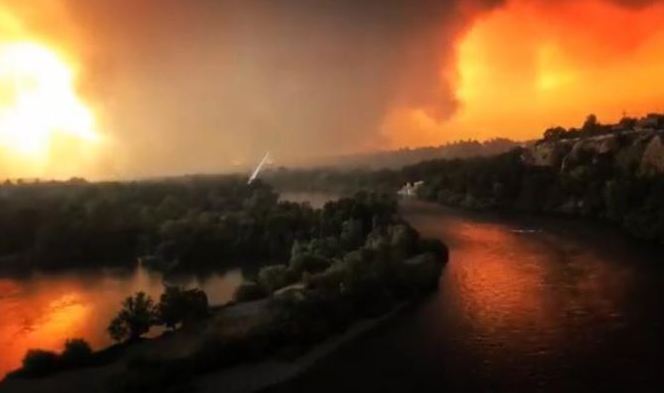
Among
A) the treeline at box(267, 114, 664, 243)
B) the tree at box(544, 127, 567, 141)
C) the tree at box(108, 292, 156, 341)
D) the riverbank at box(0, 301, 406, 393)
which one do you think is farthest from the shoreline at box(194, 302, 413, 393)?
the tree at box(544, 127, 567, 141)

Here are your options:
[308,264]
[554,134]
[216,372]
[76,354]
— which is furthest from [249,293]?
[554,134]

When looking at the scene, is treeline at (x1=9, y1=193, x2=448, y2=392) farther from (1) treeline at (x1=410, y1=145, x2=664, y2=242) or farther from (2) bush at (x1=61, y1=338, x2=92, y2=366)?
(1) treeline at (x1=410, y1=145, x2=664, y2=242)

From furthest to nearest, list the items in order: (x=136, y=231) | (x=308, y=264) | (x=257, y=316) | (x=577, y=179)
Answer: (x=577, y=179) → (x=136, y=231) → (x=308, y=264) → (x=257, y=316)

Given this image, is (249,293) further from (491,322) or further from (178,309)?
(491,322)

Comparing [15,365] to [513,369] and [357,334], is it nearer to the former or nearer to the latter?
[357,334]

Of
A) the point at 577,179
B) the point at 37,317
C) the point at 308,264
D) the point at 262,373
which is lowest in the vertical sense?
the point at 262,373

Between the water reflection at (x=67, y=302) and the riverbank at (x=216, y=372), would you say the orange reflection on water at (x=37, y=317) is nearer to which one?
the water reflection at (x=67, y=302)
